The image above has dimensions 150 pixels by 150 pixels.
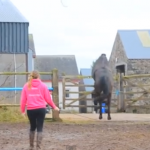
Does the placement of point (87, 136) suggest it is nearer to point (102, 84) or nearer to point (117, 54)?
point (102, 84)

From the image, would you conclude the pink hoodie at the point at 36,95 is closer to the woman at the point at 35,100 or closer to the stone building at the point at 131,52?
the woman at the point at 35,100

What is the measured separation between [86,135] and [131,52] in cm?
1748

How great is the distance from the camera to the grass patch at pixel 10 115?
46.3 ft

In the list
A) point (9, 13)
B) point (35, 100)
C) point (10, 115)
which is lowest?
point (10, 115)

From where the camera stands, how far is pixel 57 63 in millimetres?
54500

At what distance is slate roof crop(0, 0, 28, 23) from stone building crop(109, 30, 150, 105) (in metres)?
7.24

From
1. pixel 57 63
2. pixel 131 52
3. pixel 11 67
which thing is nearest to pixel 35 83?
pixel 11 67

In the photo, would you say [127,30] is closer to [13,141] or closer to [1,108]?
[1,108]

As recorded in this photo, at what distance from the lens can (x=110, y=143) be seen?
901 centimetres

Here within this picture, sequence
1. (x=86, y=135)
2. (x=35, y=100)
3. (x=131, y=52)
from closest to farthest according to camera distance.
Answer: (x=35, y=100), (x=86, y=135), (x=131, y=52)

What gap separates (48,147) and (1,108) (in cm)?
616

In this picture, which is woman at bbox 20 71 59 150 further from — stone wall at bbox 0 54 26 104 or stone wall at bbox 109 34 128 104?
stone wall at bbox 109 34 128 104

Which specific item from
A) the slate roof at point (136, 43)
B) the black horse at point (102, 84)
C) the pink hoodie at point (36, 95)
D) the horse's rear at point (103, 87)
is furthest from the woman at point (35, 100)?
the slate roof at point (136, 43)

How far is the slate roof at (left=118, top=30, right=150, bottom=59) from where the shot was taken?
27334 millimetres
